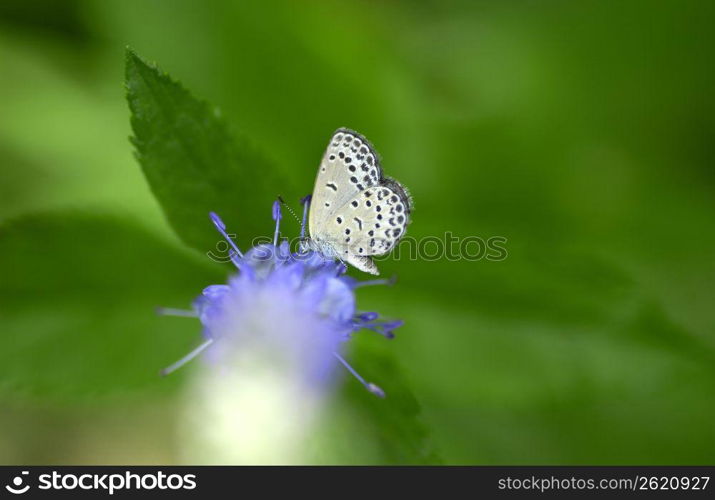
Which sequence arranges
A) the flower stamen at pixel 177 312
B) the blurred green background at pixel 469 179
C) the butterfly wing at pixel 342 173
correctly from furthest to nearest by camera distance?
1. the blurred green background at pixel 469 179
2. the flower stamen at pixel 177 312
3. the butterfly wing at pixel 342 173

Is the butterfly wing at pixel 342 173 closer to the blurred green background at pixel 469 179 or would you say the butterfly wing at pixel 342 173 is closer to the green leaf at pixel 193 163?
the green leaf at pixel 193 163

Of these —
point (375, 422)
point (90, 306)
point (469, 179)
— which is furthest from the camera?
point (469, 179)

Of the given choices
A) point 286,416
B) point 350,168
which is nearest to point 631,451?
point 286,416

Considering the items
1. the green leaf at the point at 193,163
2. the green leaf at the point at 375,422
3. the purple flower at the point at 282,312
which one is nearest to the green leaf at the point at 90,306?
the green leaf at the point at 193,163

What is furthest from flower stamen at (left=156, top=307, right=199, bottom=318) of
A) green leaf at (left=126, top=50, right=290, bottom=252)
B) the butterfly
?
the butterfly
